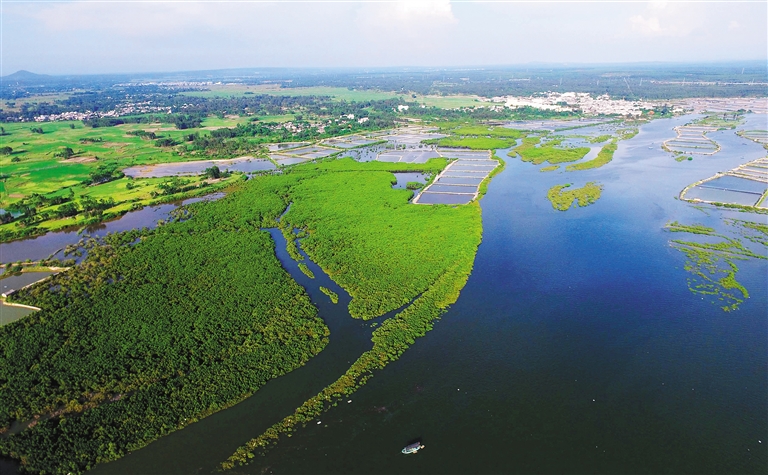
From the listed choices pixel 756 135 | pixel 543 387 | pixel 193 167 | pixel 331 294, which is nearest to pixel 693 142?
pixel 756 135

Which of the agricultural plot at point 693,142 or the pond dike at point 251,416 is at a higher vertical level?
the agricultural plot at point 693,142

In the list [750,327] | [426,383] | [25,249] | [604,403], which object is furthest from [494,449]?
[25,249]

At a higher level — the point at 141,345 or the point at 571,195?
the point at 571,195

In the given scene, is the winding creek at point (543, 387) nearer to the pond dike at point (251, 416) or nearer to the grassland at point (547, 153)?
the pond dike at point (251, 416)

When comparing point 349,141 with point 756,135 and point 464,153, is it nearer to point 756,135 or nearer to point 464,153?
point 464,153

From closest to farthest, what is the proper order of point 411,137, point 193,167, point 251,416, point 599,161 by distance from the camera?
point 251,416
point 599,161
point 193,167
point 411,137

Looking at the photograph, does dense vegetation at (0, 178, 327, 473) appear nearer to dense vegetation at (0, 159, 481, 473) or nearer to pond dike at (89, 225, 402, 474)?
dense vegetation at (0, 159, 481, 473)

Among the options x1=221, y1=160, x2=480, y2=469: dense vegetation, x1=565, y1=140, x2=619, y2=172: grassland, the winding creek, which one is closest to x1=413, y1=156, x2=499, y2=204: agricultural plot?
x1=221, y1=160, x2=480, y2=469: dense vegetation

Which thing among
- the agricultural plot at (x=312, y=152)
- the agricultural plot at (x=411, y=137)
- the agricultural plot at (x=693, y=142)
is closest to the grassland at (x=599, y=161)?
the agricultural plot at (x=693, y=142)
